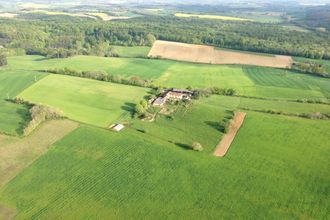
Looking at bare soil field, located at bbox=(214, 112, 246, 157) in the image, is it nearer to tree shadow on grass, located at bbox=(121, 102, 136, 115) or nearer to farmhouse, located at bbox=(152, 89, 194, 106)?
farmhouse, located at bbox=(152, 89, 194, 106)

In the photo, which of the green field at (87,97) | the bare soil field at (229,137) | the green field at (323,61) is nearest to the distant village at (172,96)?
the green field at (87,97)

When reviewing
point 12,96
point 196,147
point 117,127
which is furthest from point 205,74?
point 12,96

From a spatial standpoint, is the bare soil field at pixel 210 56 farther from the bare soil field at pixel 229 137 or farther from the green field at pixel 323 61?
the bare soil field at pixel 229 137

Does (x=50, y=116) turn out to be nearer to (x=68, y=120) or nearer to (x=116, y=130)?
(x=68, y=120)

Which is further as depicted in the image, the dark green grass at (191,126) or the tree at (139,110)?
the tree at (139,110)

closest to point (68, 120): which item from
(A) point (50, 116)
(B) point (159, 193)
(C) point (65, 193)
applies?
(A) point (50, 116)

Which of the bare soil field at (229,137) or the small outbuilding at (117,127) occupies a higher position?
the bare soil field at (229,137)
